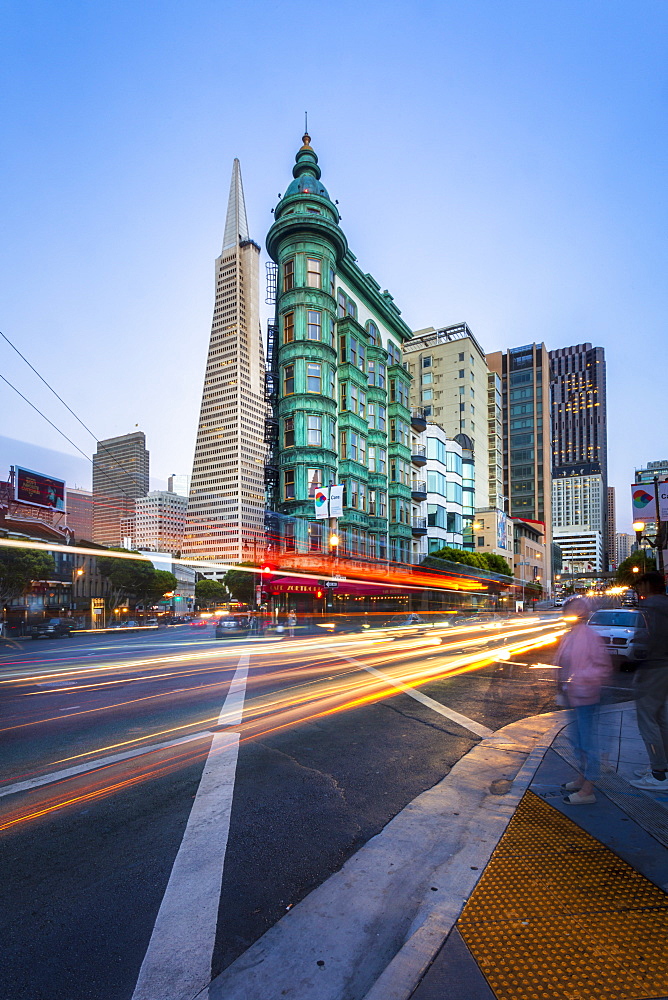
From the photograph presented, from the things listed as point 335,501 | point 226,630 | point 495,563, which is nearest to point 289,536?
point 335,501

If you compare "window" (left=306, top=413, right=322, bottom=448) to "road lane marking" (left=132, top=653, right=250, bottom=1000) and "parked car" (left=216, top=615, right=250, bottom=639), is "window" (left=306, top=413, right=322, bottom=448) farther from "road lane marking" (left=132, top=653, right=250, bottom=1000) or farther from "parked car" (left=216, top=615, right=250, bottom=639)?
"road lane marking" (left=132, top=653, right=250, bottom=1000)

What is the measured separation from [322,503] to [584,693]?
29.1m

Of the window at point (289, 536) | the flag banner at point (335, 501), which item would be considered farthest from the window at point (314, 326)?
the window at point (289, 536)

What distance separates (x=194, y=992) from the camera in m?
2.83

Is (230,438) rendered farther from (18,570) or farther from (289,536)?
(289,536)

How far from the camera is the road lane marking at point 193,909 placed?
2.91 metres

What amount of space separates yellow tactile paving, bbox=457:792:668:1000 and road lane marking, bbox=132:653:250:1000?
1.52 meters

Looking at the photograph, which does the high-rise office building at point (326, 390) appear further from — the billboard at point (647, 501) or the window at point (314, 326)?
the billboard at point (647, 501)

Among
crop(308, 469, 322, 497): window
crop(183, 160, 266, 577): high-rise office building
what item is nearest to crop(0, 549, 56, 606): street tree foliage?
crop(308, 469, 322, 497): window

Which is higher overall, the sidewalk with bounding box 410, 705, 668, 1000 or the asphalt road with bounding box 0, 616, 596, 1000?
the sidewalk with bounding box 410, 705, 668, 1000

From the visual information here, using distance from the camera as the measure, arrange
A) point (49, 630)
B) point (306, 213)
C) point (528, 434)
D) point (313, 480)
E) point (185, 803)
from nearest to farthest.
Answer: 1. point (185, 803)
2. point (49, 630)
3. point (313, 480)
4. point (306, 213)
5. point (528, 434)

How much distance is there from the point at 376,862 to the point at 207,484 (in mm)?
185119

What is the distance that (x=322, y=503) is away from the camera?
3425 centimetres

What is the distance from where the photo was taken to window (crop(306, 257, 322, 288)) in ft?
131
